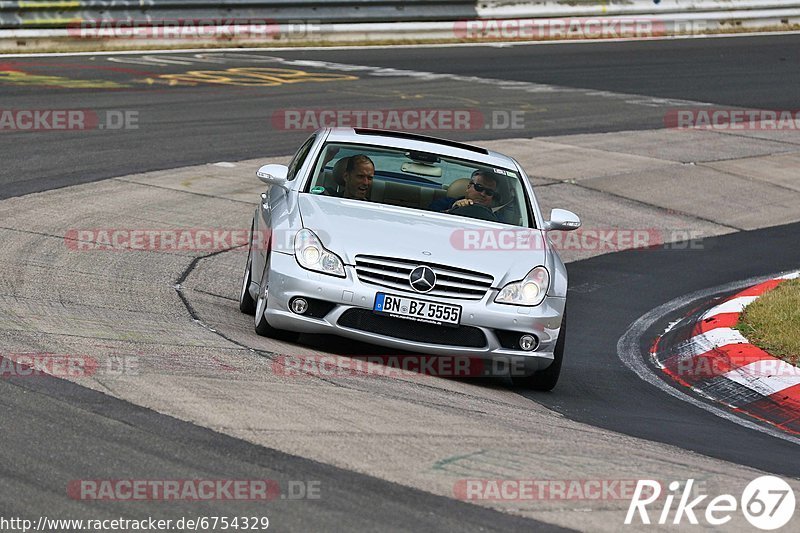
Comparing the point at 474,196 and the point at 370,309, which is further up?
the point at 474,196

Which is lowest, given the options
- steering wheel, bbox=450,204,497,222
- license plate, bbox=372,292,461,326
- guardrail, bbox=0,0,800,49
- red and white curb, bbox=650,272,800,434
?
red and white curb, bbox=650,272,800,434

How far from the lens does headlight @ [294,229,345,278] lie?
780 centimetres

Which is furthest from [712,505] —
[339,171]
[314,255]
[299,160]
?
[299,160]

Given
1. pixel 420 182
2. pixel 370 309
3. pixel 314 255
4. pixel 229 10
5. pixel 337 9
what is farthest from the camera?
pixel 337 9

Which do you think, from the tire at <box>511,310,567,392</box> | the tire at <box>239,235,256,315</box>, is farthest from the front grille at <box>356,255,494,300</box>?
the tire at <box>239,235,256,315</box>

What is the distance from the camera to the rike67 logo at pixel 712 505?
5.27 meters

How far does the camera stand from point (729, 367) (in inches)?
355

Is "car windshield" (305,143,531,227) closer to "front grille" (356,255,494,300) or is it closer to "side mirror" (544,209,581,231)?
"side mirror" (544,209,581,231)

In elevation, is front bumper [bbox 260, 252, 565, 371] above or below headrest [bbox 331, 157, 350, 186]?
below

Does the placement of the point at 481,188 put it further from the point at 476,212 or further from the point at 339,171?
the point at 339,171

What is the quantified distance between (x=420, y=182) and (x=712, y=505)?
4293mm

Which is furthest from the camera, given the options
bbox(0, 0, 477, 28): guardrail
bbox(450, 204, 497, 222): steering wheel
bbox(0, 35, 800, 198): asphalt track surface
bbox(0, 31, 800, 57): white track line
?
bbox(0, 31, 800, 57): white track line

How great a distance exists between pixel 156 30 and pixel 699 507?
1990 centimetres

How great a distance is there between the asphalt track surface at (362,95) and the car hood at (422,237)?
5402 millimetres
